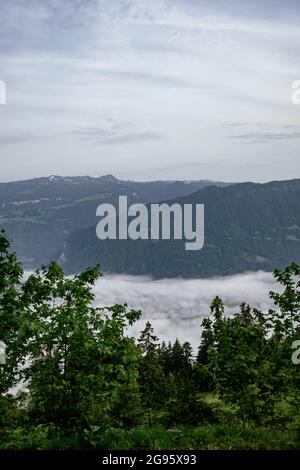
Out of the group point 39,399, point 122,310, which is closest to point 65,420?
point 39,399

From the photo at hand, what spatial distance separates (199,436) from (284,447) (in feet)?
10.2

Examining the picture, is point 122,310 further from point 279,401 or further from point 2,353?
point 279,401

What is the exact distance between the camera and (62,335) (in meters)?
19.3

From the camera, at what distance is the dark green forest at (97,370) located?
1741 centimetres

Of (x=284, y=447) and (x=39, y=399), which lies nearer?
(x=284, y=447)

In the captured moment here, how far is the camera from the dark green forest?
17.4 m

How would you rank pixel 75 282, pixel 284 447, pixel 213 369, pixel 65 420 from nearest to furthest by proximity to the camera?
1. pixel 284 447
2. pixel 65 420
3. pixel 75 282
4. pixel 213 369

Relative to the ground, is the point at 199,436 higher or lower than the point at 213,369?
lower

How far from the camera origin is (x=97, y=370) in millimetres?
18672
